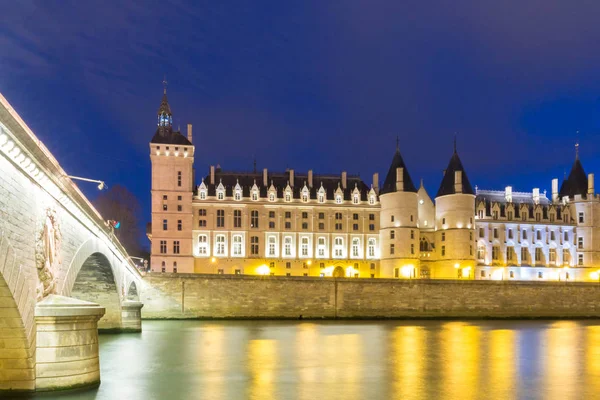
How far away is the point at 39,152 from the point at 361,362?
16.7 metres

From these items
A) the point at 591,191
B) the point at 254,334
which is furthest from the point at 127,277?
the point at 591,191

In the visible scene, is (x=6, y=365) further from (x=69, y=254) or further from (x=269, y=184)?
(x=269, y=184)

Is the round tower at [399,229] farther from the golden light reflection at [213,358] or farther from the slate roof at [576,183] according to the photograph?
the golden light reflection at [213,358]

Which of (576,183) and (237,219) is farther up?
(576,183)

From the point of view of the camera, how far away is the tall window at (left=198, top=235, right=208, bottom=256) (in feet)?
227

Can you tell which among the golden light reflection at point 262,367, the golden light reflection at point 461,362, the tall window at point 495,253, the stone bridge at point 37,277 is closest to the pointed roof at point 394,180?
the tall window at point 495,253

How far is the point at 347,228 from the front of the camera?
73.3 m

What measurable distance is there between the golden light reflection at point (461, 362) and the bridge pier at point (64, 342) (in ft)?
33.6

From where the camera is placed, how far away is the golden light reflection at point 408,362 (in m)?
19.5

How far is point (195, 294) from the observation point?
167 feet

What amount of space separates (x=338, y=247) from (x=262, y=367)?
48958mm

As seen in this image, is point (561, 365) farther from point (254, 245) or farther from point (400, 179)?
point (254, 245)

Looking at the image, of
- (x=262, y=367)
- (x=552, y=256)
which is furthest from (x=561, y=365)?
(x=552, y=256)

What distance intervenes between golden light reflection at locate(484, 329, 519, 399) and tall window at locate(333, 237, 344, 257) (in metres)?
32.7
